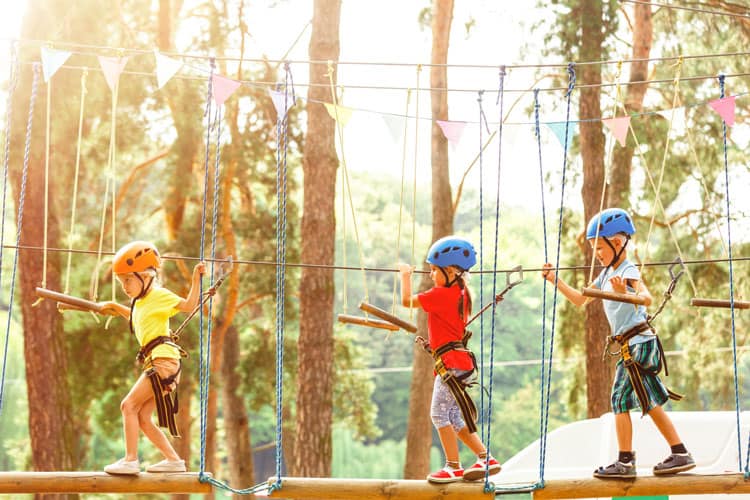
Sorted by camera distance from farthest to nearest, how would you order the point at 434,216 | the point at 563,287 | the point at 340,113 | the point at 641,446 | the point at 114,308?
the point at 434,216
the point at 641,446
the point at 340,113
the point at 114,308
the point at 563,287

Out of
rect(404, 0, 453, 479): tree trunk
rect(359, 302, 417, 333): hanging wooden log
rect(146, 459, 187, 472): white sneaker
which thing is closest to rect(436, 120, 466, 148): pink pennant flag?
rect(359, 302, 417, 333): hanging wooden log

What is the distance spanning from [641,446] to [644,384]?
81.6 inches

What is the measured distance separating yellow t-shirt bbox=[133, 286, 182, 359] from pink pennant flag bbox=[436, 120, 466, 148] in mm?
1850

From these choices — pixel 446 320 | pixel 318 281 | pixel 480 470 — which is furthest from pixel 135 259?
pixel 318 281

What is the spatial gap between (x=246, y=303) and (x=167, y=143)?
10.4 ft

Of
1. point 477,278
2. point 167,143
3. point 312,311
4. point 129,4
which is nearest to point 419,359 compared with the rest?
point 312,311

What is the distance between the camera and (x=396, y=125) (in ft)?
20.0

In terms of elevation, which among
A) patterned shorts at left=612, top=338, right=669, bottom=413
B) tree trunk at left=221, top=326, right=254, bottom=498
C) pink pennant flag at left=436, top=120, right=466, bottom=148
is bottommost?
tree trunk at left=221, top=326, right=254, bottom=498

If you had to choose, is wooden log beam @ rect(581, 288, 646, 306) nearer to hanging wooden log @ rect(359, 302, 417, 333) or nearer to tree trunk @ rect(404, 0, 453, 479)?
hanging wooden log @ rect(359, 302, 417, 333)

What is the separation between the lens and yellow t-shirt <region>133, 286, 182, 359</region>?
210 inches

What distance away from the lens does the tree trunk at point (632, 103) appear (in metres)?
11.0

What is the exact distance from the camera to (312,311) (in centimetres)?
915

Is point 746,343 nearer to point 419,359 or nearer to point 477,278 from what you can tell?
point 419,359

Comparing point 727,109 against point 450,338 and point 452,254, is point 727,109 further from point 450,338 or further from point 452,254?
point 450,338
